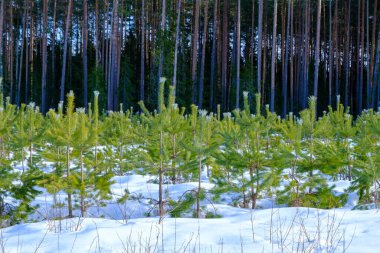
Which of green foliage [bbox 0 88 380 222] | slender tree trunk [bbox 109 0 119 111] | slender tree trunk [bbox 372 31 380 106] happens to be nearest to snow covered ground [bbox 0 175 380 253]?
green foliage [bbox 0 88 380 222]

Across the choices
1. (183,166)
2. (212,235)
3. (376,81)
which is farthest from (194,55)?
(212,235)

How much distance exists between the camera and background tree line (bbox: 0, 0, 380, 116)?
21.1 metres

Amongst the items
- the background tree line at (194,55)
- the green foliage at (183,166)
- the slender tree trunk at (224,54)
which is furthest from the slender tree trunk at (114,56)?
the green foliage at (183,166)

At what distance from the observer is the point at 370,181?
454 centimetres

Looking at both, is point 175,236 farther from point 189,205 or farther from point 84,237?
point 189,205

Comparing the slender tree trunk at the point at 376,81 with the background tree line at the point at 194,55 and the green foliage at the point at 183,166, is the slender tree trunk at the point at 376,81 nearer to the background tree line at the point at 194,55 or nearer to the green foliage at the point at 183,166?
the background tree line at the point at 194,55

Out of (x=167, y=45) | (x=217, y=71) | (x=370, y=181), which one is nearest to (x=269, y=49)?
(x=217, y=71)

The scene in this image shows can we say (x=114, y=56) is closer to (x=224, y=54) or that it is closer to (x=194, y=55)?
(x=194, y=55)

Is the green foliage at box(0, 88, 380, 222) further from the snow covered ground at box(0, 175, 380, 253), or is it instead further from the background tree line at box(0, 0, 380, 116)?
the background tree line at box(0, 0, 380, 116)

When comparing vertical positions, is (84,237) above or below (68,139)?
below

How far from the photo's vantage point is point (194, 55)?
2145cm

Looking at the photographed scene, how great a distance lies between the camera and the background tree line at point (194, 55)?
21.1 m

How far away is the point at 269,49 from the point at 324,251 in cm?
2897

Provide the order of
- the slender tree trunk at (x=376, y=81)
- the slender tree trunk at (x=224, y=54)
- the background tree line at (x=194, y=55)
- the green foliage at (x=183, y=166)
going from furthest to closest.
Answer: the slender tree trunk at (x=224, y=54), the slender tree trunk at (x=376, y=81), the background tree line at (x=194, y=55), the green foliage at (x=183, y=166)
